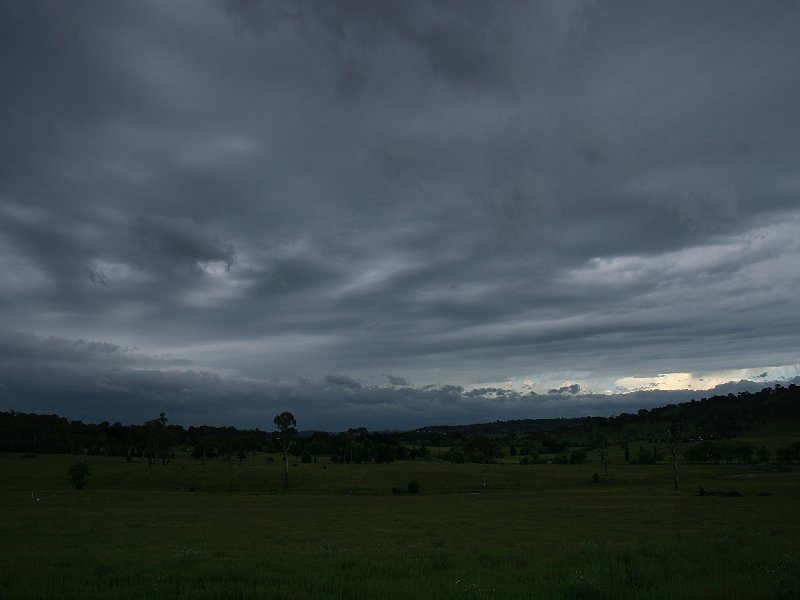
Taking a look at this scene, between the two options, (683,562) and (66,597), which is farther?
(683,562)

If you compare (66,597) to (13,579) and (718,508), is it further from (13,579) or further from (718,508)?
(718,508)

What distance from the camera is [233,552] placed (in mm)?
21953

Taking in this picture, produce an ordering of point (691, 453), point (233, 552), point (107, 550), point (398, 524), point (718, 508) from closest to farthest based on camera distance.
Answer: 1. point (233, 552)
2. point (107, 550)
3. point (398, 524)
4. point (718, 508)
5. point (691, 453)

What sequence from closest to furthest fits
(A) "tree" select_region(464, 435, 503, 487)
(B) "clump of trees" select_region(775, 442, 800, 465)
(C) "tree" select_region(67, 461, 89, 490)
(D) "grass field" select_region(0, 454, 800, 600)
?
(D) "grass field" select_region(0, 454, 800, 600), (C) "tree" select_region(67, 461, 89, 490), (A) "tree" select_region(464, 435, 503, 487), (B) "clump of trees" select_region(775, 442, 800, 465)

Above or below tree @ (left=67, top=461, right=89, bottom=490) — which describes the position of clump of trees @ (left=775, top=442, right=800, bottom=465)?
below

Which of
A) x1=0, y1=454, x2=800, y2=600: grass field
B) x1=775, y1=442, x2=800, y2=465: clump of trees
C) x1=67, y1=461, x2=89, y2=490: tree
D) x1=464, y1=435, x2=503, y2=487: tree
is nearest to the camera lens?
x1=0, y1=454, x2=800, y2=600: grass field

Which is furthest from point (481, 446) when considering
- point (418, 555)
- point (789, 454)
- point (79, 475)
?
point (418, 555)

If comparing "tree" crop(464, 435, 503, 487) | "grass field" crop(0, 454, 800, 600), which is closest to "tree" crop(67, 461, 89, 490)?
"grass field" crop(0, 454, 800, 600)

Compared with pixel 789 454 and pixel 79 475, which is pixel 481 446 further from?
pixel 79 475

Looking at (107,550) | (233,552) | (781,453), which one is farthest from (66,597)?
(781,453)

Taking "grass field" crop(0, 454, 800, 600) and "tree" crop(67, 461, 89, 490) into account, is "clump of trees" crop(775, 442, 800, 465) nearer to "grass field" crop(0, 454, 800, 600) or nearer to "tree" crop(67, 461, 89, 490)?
"grass field" crop(0, 454, 800, 600)

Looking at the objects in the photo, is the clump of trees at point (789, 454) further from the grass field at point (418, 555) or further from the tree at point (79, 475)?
the tree at point (79, 475)

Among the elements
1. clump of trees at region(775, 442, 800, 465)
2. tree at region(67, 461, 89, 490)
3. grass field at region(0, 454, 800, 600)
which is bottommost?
clump of trees at region(775, 442, 800, 465)

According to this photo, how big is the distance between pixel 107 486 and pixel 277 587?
350ft
